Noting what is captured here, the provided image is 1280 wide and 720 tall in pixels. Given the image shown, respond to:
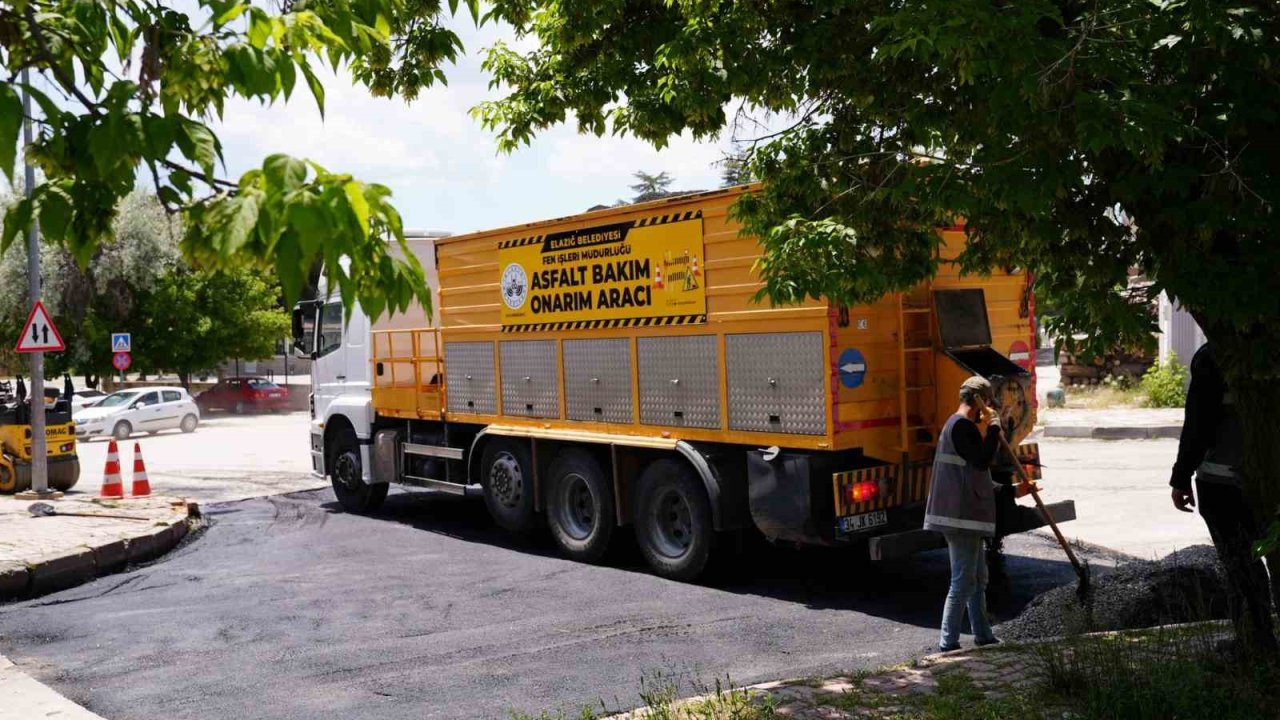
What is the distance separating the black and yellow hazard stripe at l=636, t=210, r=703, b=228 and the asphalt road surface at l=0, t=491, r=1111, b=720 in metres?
2.78

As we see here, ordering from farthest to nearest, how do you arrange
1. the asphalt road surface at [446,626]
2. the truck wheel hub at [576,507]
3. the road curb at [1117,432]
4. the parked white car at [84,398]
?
the parked white car at [84,398] → the road curb at [1117,432] → the truck wheel hub at [576,507] → the asphalt road surface at [446,626]

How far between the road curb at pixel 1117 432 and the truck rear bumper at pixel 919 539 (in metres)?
10.9

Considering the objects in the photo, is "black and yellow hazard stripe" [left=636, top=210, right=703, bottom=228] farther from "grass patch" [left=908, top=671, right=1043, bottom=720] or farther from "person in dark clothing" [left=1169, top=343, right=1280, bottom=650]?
"grass patch" [left=908, top=671, right=1043, bottom=720]

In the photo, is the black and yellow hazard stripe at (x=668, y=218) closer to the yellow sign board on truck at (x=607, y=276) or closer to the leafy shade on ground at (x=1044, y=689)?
the yellow sign board on truck at (x=607, y=276)

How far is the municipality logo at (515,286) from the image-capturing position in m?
12.0

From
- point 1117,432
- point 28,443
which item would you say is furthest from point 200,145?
point 1117,432

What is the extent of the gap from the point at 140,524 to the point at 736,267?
26.0ft

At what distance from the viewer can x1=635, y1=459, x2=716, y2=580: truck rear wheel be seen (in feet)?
33.0

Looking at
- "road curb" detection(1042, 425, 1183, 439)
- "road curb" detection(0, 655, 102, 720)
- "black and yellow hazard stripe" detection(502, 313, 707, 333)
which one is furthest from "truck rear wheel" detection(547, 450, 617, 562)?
"road curb" detection(1042, 425, 1183, 439)

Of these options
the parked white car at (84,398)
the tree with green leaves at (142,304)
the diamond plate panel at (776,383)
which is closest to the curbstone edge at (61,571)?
the diamond plate panel at (776,383)

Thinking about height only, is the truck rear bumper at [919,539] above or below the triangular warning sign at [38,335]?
below

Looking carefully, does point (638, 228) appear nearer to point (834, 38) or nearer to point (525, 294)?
point (525, 294)

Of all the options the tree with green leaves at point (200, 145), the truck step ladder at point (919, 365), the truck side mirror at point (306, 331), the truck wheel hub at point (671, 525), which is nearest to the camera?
the tree with green leaves at point (200, 145)

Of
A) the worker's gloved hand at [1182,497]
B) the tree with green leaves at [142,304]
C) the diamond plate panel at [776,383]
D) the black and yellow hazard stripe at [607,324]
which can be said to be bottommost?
the worker's gloved hand at [1182,497]
